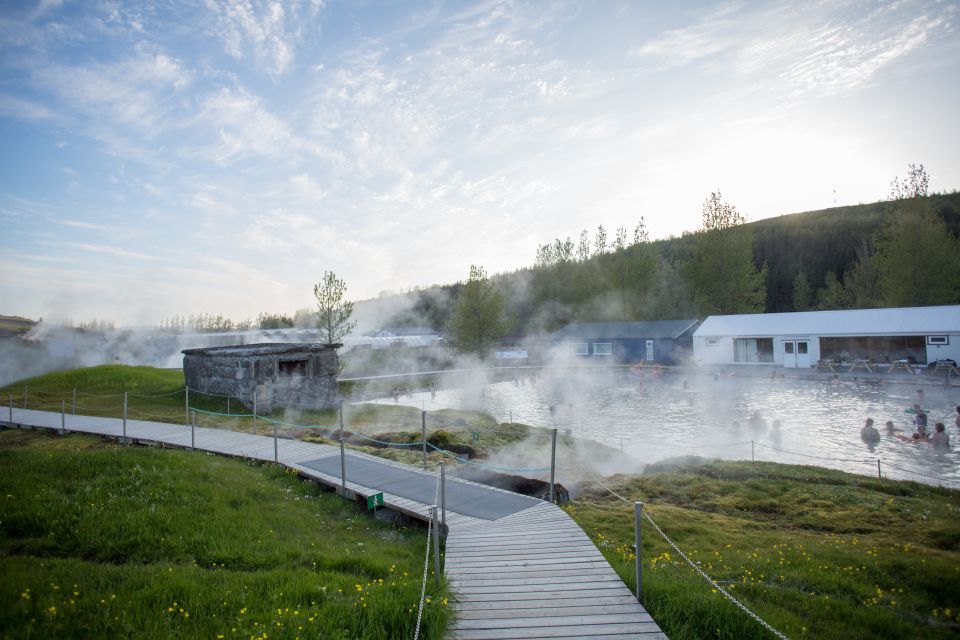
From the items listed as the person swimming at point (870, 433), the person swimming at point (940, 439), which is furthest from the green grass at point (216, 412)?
the person swimming at point (940, 439)

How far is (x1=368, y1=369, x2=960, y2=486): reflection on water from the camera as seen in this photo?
16.6 m

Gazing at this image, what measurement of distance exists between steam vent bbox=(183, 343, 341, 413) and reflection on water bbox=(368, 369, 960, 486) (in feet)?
24.5

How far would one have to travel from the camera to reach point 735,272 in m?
54.1

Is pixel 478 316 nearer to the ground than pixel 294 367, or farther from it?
farther from it

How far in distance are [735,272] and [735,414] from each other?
3533 centimetres

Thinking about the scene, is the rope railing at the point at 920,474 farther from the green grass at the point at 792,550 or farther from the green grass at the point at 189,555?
the green grass at the point at 189,555

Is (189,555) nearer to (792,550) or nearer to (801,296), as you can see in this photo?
(792,550)

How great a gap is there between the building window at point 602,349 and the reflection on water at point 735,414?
383 inches

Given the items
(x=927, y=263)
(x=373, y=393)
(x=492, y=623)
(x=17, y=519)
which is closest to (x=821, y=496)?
(x=492, y=623)

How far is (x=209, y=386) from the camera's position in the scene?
78.4ft

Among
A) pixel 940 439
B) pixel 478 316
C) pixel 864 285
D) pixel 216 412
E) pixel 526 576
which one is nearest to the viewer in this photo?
Result: pixel 526 576

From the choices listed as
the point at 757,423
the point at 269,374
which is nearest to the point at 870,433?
the point at 757,423

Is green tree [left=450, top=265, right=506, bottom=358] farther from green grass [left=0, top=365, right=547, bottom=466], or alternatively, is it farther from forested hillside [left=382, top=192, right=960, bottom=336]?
green grass [left=0, top=365, right=547, bottom=466]

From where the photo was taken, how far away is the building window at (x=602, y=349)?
160 feet
